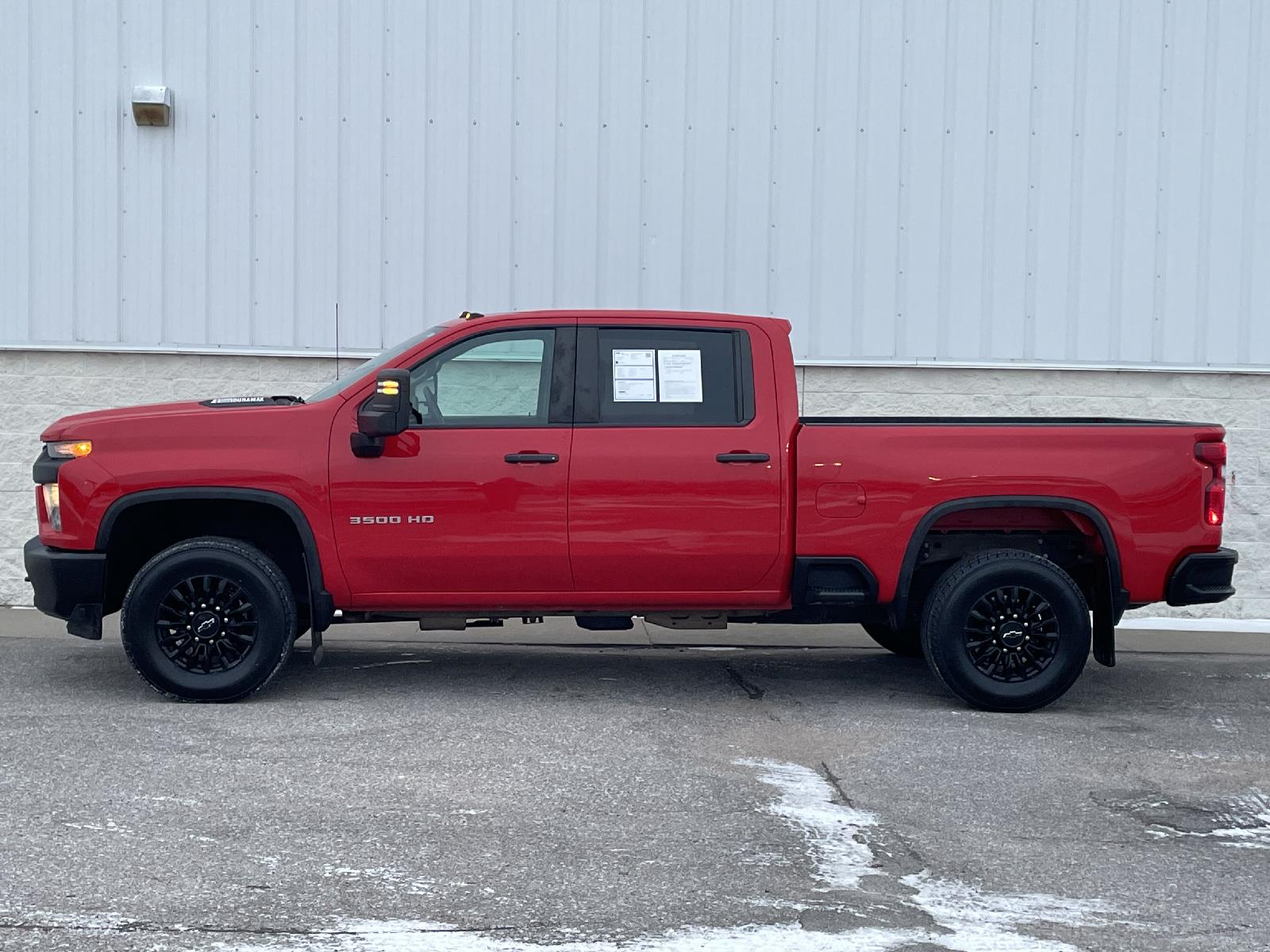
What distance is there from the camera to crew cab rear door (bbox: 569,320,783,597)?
7012mm

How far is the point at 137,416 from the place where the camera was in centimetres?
701

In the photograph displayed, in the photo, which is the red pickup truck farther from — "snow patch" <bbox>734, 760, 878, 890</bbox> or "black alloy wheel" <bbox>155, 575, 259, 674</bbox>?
"snow patch" <bbox>734, 760, 878, 890</bbox>

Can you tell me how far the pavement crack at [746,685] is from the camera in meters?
7.62

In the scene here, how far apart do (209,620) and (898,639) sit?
406 centimetres

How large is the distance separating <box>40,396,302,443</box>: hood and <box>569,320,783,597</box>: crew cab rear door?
1.49 m

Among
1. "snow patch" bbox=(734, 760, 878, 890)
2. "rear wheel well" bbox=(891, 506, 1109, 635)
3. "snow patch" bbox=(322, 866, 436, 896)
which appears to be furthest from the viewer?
"rear wheel well" bbox=(891, 506, 1109, 635)

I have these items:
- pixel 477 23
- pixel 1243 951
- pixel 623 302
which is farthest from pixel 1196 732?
pixel 477 23

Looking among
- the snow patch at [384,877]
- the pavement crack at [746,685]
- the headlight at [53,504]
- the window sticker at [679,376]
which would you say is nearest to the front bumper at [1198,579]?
the pavement crack at [746,685]

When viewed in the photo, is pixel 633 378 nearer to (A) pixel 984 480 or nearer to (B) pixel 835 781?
(A) pixel 984 480

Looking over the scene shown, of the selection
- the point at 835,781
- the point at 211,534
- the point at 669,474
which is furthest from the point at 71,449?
the point at 835,781

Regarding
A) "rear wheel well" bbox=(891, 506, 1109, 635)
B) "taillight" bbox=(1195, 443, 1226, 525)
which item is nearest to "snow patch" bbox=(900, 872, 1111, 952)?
"rear wheel well" bbox=(891, 506, 1109, 635)

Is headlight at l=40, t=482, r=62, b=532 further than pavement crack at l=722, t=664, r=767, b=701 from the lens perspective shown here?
No

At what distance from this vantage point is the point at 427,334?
7207 mm

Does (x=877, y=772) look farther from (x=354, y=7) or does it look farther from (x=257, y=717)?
(x=354, y=7)
